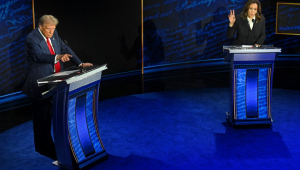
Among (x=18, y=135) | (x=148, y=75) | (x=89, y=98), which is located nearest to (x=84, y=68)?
(x=89, y=98)

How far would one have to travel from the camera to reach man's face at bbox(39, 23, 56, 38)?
320 cm

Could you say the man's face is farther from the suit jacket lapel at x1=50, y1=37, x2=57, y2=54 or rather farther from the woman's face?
the woman's face

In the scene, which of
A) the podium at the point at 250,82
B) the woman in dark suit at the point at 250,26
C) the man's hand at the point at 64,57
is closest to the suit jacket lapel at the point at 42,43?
the man's hand at the point at 64,57

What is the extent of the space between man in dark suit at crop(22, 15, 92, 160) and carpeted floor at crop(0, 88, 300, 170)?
9.9 inches

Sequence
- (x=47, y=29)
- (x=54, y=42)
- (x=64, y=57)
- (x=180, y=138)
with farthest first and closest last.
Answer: (x=180, y=138) < (x=54, y=42) < (x=47, y=29) < (x=64, y=57)

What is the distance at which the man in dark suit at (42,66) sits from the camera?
3184 millimetres

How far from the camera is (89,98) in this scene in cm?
325

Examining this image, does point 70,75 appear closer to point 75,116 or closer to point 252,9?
point 75,116

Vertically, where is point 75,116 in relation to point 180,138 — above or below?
above

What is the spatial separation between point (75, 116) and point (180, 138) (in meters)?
1.43

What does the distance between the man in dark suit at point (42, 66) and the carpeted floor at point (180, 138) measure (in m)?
0.25

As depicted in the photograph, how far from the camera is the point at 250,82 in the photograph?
4211mm

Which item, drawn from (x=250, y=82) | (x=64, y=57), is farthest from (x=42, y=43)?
(x=250, y=82)

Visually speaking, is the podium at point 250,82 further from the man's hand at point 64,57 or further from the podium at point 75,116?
the man's hand at point 64,57
